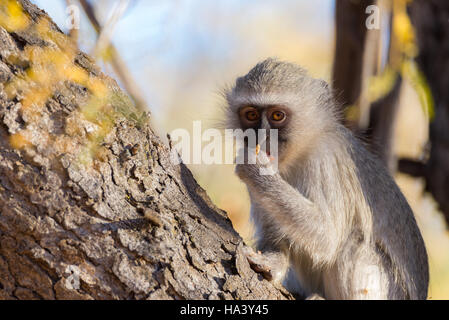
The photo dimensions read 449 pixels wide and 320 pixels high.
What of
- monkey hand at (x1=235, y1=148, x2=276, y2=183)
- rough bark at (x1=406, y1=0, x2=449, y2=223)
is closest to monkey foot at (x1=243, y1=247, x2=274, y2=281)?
monkey hand at (x1=235, y1=148, x2=276, y2=183)

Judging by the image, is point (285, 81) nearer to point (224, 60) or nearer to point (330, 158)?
point (330, 158)

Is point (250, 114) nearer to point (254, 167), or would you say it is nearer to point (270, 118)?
point (270, 118)

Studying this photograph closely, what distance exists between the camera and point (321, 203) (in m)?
4.13

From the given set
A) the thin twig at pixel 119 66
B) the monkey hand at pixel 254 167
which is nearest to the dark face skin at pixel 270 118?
the monkey hand at pixel 254 167

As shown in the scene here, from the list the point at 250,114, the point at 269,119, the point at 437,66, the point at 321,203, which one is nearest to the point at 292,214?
the point at 321,203

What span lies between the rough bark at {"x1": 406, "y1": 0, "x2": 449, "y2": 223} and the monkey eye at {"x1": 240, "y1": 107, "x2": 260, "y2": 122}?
266 centimetres

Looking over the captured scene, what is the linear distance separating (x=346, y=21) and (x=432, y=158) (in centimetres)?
192

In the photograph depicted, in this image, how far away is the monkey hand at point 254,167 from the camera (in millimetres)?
3939

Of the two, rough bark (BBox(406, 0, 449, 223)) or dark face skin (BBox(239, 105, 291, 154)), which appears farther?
rough bark (BBox(406, 0, 449, 223))

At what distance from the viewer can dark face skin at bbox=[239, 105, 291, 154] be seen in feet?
14.0

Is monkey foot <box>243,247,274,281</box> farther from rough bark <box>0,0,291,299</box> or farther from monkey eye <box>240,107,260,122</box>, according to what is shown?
monkey eye <box>240,107,260,122</box>

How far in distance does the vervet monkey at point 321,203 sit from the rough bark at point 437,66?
1685 millimetres

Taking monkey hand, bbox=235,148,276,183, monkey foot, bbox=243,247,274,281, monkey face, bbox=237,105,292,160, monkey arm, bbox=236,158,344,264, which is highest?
monkey face, bbox=237,105,292,160

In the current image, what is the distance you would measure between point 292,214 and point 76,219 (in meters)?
1.87
